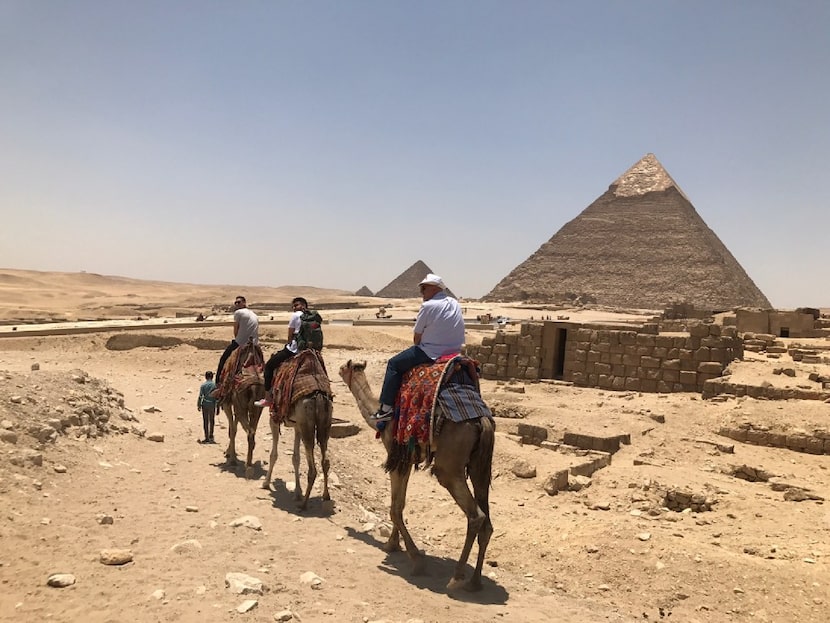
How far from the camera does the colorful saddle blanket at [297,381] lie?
573 cm

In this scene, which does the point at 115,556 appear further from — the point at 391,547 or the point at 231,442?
the point at 231,442

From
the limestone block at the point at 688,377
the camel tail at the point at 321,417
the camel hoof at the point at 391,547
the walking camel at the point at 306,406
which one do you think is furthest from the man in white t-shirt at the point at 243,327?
the limestone block at the point at 688,377

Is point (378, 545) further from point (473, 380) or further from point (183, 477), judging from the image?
point (183, 477)

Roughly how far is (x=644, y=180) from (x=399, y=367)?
457 ft

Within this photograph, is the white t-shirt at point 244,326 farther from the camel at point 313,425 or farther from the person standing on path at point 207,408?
the camel at point 313,425

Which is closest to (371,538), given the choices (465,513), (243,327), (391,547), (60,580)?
(391,547)

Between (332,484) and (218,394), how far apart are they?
1.73 m

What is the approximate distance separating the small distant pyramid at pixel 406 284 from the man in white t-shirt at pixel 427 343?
95.0 meters

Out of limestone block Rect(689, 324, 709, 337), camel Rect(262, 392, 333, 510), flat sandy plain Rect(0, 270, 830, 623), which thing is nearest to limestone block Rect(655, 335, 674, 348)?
limestone block Rect(689, 324, 709, 337)

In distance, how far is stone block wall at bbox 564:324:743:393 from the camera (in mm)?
12836

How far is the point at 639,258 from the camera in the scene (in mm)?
119000

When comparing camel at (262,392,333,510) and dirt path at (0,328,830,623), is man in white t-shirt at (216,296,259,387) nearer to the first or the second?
dirt path at (0,328,830,623)

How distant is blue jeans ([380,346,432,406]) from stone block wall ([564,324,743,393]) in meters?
9.86

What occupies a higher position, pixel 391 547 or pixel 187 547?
pixel 187 547
